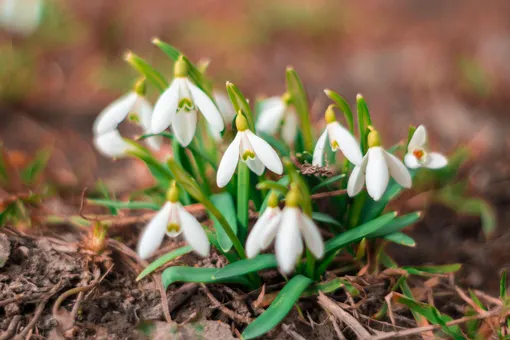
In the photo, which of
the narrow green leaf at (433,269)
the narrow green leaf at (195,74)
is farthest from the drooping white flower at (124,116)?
the narrow green leaf at (433,269)

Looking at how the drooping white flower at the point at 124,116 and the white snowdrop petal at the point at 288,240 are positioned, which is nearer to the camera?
the white snowdrop petal at the point at 288,240

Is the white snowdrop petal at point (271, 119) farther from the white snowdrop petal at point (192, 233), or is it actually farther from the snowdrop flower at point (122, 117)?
the white snowdrop petal at point (192, 233)

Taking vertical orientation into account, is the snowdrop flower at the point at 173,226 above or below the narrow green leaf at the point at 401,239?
above

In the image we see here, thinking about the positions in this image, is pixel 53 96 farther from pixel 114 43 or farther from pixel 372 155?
pixel 372 155

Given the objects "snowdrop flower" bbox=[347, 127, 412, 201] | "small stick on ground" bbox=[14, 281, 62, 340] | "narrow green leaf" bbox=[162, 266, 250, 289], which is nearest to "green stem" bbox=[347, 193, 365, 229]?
"snowdrop flower" bbox=[347, 127, 412, 201]

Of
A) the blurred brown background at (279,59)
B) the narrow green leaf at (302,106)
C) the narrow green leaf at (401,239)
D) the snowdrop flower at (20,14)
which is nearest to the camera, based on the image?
the narrow green leaf at (401,239)

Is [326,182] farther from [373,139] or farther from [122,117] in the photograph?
[122,117]

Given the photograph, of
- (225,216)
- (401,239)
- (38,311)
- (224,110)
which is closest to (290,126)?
(224,110)
